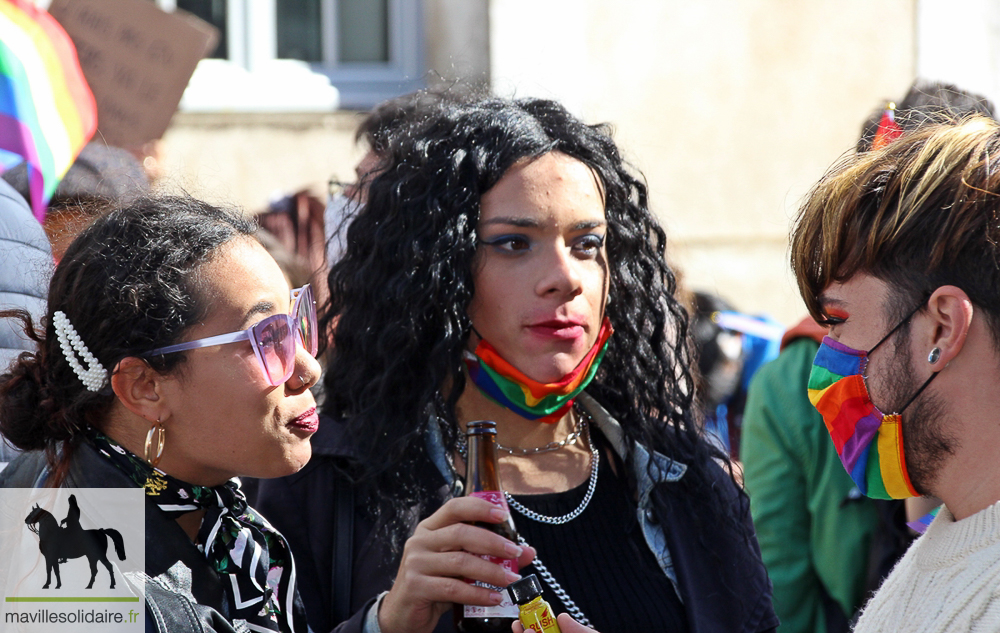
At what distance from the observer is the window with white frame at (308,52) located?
24.9 feet

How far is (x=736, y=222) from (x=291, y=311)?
5.76m

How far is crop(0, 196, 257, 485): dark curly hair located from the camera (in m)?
1.81

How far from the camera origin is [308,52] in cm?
786

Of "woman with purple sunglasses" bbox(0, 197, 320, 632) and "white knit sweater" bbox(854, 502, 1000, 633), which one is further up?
"woman with purple sunglasses" bbox(0, 197, 320, 632)

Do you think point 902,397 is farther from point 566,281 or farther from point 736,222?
point 736,222

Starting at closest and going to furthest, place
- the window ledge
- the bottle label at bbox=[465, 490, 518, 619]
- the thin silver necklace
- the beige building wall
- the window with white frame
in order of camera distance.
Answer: the bottle label at bbox=[465, 490, 518, 619]
the thin silver necklace
the beige building wall
the window ledge
the window with white frame

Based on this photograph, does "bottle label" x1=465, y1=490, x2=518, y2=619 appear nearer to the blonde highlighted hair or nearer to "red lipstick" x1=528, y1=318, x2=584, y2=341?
"red lipstick" x1=528, y1=318, x2=584, y2=341

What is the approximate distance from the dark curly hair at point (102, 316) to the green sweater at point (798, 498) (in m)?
2.02

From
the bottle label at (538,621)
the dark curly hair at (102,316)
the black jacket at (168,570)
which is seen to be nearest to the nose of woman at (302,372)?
the dark curly hair at (102,316)

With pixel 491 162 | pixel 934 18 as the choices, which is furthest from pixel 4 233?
pixel 934 18

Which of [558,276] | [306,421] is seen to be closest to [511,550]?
[306,421]

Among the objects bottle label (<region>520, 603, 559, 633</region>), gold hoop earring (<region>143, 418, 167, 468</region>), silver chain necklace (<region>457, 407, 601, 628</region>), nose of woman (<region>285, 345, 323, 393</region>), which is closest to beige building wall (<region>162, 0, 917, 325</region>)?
silver chain necklace (<region>457, 407, 601, 628</region>)

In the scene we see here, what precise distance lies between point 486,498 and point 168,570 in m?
0.60

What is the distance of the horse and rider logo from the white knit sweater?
4.43 feet
